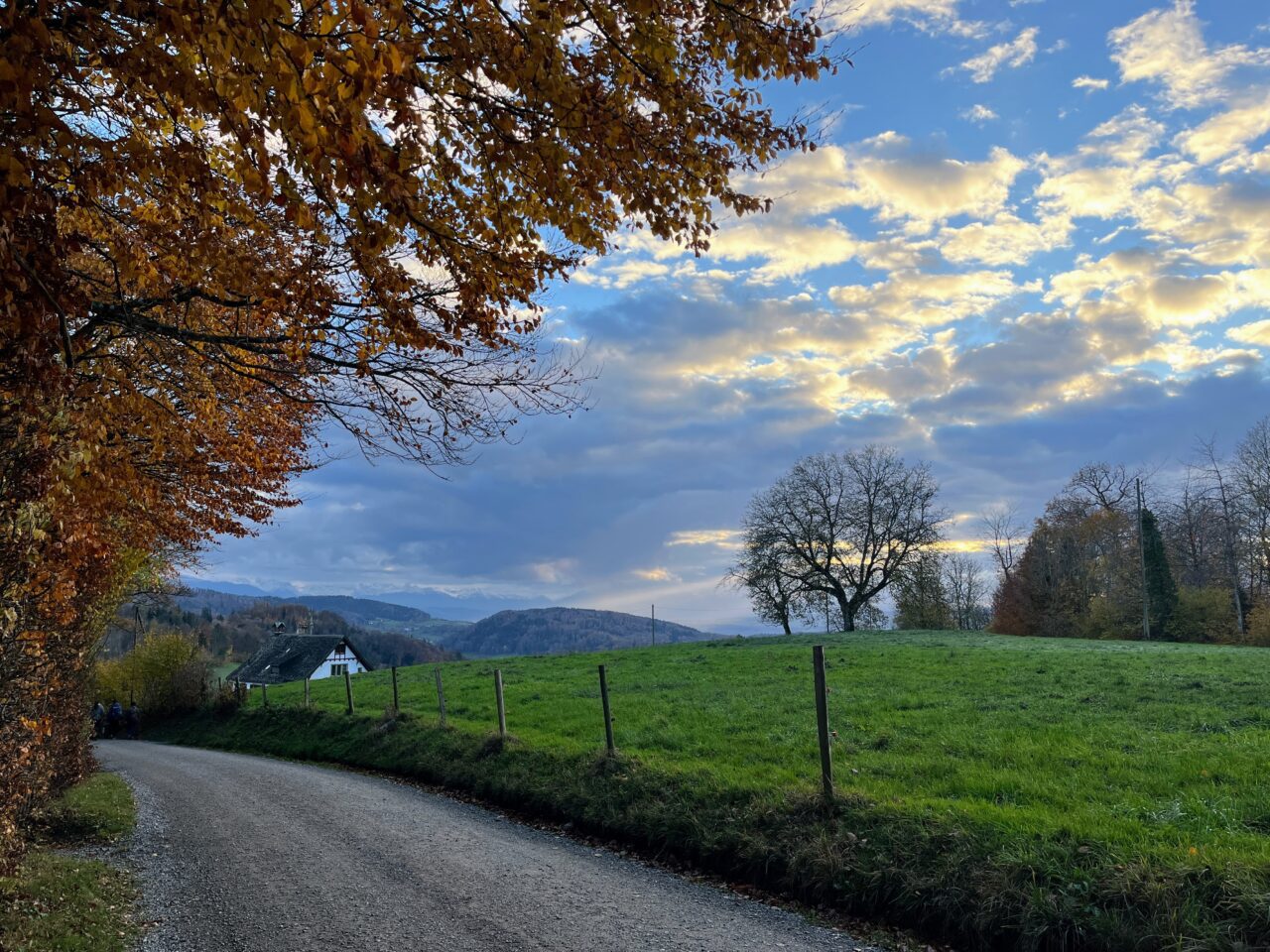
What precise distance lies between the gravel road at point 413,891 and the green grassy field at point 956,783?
0.77m

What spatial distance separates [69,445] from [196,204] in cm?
235

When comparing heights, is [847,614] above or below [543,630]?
above

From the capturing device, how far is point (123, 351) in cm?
876

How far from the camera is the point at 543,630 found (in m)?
172

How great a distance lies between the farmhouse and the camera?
56.8 meters

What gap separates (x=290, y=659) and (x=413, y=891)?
59406 mm

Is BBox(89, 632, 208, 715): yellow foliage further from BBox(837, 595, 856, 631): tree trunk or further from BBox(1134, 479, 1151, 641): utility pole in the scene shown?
BBox(1134, 479, 1151, 641): utility pole

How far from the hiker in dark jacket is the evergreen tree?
5685cm

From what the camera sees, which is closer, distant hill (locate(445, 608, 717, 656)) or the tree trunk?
the tree trunk

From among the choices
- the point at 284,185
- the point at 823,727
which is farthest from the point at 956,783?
the point at 284,185

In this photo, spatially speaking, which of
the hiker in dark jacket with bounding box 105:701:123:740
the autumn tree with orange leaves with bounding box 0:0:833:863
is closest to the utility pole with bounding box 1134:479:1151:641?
the autumn tree with orange leaves with bounding box 0:0:833:863

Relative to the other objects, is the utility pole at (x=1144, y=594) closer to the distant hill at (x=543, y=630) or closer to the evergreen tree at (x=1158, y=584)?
the evergreen tree at (x=1158, y=584)

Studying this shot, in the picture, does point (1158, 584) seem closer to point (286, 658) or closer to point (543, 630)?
point (286, 658)

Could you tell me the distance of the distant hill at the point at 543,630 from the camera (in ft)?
519
